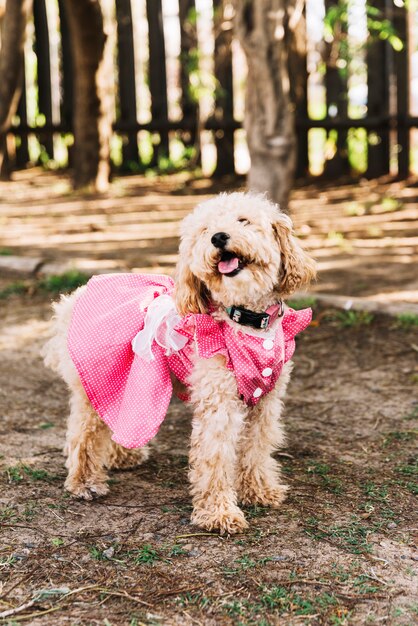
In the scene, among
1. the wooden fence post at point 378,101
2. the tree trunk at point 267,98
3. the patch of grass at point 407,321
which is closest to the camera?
the patch of grass at point 407,321

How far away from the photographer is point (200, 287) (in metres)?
3.09

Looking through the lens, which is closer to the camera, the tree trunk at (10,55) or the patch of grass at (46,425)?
the patch of grass at (46,425)

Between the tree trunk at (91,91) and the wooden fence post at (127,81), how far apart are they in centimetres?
135

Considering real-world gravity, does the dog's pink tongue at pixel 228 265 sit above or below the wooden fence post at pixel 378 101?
below

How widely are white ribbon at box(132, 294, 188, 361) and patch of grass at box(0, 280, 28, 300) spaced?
306cm

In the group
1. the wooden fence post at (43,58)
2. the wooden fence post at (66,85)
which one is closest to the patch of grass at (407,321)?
the wooden fence post at (66,85)

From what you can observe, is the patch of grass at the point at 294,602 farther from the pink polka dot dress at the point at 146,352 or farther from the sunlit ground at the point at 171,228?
the sunlit ground at the point at 171,228

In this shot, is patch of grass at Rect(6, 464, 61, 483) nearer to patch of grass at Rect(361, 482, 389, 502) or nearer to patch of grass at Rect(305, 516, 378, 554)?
patch of grass at Rect(305, 516, 378, 554)

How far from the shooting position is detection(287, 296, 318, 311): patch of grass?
5.34 m

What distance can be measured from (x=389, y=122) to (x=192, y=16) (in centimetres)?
267

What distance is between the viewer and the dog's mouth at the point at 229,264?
9.53 ft

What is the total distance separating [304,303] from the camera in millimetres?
5363

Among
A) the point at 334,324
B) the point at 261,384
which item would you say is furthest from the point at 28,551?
the point at 334,324

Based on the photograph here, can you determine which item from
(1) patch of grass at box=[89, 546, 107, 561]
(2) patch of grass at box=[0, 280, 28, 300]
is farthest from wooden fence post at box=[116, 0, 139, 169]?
(1) patch of grass at box=[89, 546, 107, 561]
